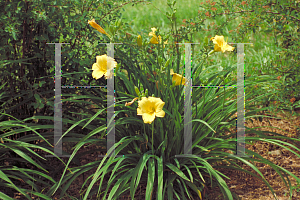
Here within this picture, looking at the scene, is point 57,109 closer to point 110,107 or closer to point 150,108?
point 110,107

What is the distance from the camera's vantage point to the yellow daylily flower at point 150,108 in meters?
1.49

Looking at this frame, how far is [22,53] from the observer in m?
2.19

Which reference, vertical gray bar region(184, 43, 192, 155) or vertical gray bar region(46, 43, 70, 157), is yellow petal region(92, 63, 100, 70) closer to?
vertical gray bar region(46, 43, 70, 157)

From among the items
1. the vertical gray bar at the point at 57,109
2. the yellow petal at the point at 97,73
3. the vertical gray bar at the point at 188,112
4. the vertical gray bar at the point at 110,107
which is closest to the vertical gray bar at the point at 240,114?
the vertical gray bar at the point at 188,112

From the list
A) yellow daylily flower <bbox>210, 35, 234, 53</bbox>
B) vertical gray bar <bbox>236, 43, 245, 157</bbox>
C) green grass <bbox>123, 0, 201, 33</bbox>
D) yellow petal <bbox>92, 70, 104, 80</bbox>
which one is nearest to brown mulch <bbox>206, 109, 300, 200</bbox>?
vertical gray bar <bbox>236, 43, 245, 157</bbox>

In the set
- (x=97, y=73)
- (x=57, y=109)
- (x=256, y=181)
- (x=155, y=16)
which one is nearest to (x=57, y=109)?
(x=57, y=109)

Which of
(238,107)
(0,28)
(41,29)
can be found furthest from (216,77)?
(0,28)

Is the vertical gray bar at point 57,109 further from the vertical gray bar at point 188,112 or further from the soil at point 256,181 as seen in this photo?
the vertical gray bar at point 188,112

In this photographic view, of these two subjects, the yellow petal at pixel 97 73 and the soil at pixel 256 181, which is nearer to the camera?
the yellow petal at pixel 97 73

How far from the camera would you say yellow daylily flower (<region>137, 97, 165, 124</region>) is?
1.49 meters

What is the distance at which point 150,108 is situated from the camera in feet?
5.01

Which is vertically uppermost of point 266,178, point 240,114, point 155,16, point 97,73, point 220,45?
point 155,16

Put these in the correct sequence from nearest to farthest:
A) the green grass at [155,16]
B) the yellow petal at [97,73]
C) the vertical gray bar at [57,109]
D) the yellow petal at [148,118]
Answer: the yellow petal at [148,118], the yellow petal at [97,73], the vertical gray bar at [57,109], the green grass at [155,16]

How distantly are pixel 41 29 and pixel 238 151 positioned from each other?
1489 millimetres
